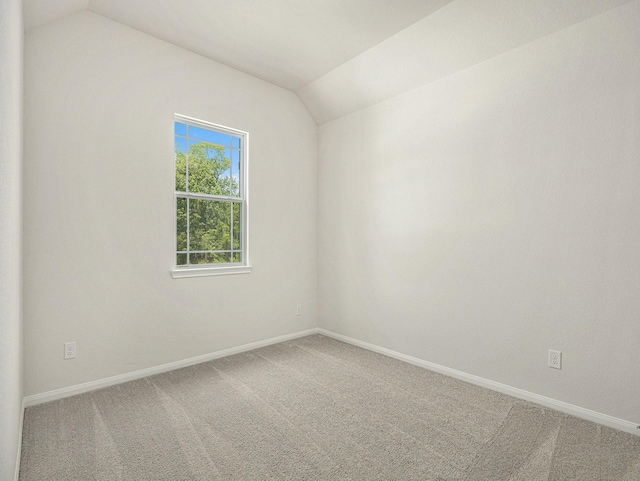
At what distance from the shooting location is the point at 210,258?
3391mm

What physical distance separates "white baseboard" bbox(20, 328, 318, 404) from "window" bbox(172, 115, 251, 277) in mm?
779

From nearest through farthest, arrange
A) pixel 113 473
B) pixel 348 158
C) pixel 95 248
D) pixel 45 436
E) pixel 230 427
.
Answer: pixel 113 473, pixel 45 436, pixel 230 427, pixel 95 248, pixel 348 158

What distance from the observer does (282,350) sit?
3.58 meters

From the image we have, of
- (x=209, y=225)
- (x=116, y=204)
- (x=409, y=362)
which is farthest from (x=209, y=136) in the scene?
(x=409, y=362)

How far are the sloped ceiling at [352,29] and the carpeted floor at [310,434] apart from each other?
2.59 metres

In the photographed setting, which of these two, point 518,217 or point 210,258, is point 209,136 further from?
point 518,217

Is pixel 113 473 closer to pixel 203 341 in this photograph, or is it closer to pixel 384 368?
pixel 203 341

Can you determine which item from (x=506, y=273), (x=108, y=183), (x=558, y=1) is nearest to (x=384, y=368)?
(x=506, y=273)

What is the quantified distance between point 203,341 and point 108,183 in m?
1.59

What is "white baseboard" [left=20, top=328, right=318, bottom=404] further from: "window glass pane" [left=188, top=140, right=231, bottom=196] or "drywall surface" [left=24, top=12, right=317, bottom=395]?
"window glass pane" [left=188, top=140, right=231, bottom=196]

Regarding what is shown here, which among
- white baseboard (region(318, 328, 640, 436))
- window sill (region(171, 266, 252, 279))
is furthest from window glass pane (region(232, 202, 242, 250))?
white baseboard (region(318, 328, 640, 436))

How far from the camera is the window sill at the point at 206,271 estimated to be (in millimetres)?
3062

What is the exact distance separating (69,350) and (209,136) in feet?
7.03

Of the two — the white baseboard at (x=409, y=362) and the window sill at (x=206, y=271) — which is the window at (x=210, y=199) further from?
the white baseboard at (x=409, y=362)
